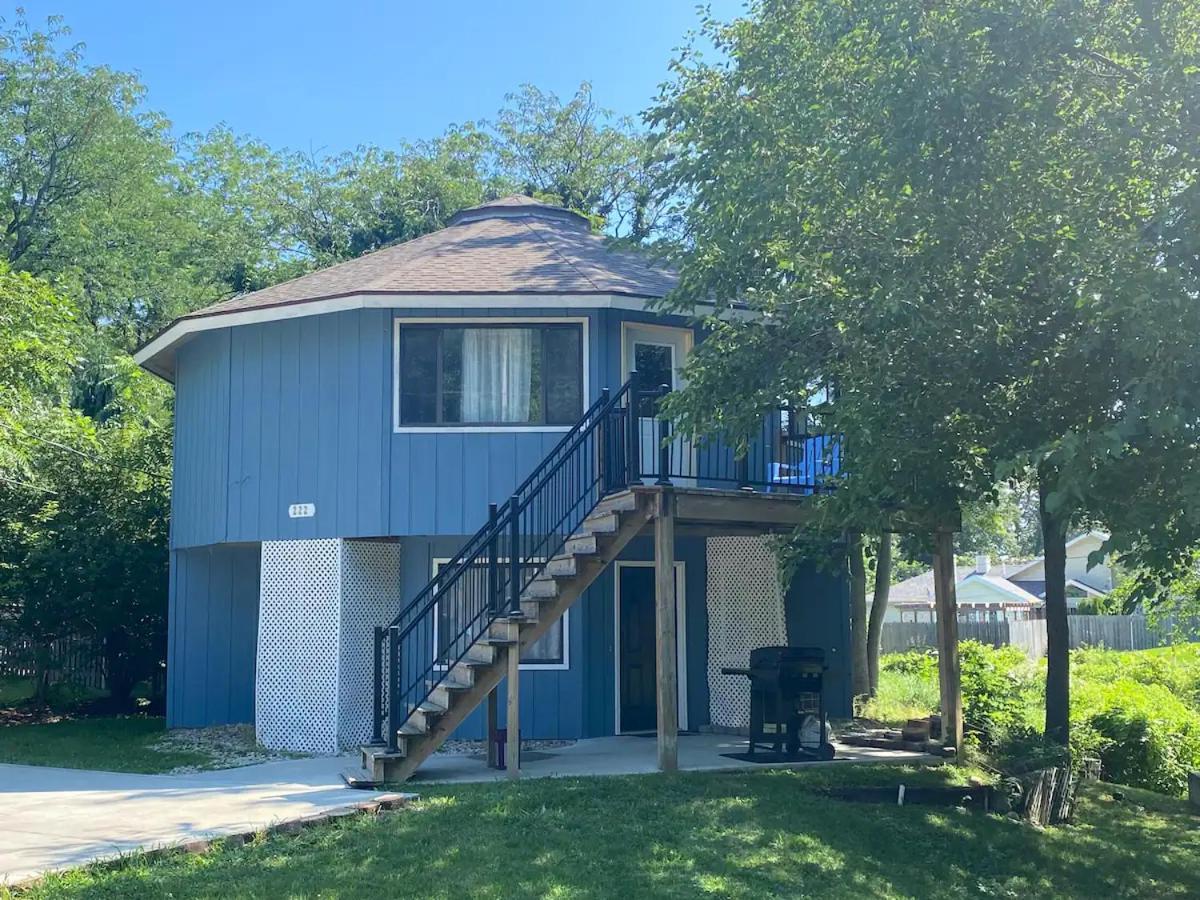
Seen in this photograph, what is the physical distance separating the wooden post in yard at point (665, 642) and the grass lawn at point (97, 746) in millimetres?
5119

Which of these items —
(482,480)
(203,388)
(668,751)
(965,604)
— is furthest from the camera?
(965,604)

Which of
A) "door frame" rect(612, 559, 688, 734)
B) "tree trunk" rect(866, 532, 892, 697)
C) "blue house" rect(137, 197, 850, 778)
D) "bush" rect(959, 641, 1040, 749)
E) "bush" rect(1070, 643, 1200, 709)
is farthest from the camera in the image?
"bush" rect(1070, 643, 1200, 709)

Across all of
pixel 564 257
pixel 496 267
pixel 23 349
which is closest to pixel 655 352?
pixel 564 257

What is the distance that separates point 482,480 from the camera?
42.8ft

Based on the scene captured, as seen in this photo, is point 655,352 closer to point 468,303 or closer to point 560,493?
point 468,303

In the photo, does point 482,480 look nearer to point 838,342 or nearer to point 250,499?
point 250,499

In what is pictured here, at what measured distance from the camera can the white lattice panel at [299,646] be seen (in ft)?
43.0

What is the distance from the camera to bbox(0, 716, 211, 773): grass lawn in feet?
39.8

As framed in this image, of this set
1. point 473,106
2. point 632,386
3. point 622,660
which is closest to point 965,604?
point 473,106

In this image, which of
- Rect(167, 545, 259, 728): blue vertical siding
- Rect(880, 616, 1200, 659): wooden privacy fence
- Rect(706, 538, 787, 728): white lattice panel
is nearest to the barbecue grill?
Rect(706, 538, 787, 728): white lattice panel

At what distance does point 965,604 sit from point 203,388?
39.0 m

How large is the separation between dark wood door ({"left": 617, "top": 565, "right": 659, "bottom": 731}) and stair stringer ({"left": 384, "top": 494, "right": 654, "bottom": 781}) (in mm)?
3411

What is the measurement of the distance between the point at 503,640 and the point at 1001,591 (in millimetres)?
42800

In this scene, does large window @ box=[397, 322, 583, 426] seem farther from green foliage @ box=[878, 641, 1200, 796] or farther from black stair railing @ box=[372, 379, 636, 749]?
→ green foliage @ box=[878, 641, 1200, 796]
